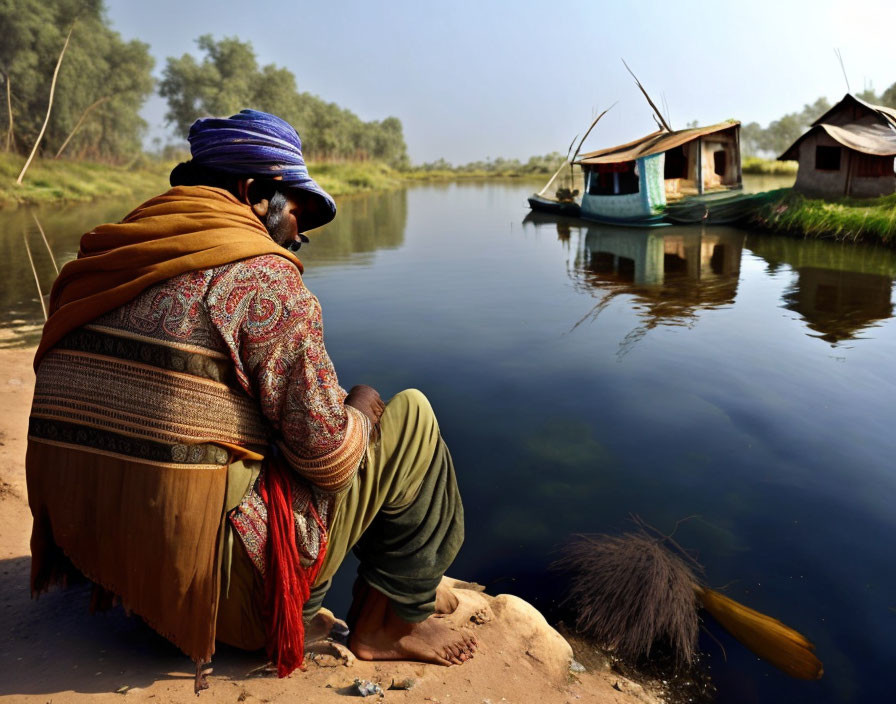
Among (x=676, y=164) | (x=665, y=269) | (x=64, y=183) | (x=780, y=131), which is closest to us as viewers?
(x=665, y=269)

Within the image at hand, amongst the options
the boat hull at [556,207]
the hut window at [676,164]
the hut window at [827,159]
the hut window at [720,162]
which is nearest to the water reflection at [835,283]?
the hut window at [827,159]

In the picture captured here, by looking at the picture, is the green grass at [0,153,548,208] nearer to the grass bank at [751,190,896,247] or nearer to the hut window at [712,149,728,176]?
the grass bank at [751,190,896,247]

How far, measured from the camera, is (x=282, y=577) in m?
1.63

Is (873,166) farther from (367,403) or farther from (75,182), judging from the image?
(75,182)

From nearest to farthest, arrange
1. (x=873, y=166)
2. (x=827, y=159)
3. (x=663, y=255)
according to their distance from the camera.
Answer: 1. (x=663, y=255)
2. (x=873, y=166)
3. (x=827, y=159)

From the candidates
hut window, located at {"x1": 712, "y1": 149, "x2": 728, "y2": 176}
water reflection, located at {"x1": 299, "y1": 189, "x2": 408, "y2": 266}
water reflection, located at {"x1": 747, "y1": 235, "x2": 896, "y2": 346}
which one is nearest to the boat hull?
hut window, located at {"x1": 712, "y1": 149, "x2": 728, "y2": 176}

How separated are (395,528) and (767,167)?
42.8 m

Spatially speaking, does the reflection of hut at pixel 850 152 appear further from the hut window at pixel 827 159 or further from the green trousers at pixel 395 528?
the green trousers at pixel 395 528

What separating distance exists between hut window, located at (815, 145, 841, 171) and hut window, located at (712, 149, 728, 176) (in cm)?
411

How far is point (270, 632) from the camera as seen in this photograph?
168 centimetres

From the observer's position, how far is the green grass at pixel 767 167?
3728 cm

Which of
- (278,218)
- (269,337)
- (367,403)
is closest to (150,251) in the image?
(269,337)

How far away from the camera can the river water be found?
2.68 metres

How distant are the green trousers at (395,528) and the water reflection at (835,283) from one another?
18.0 ft
